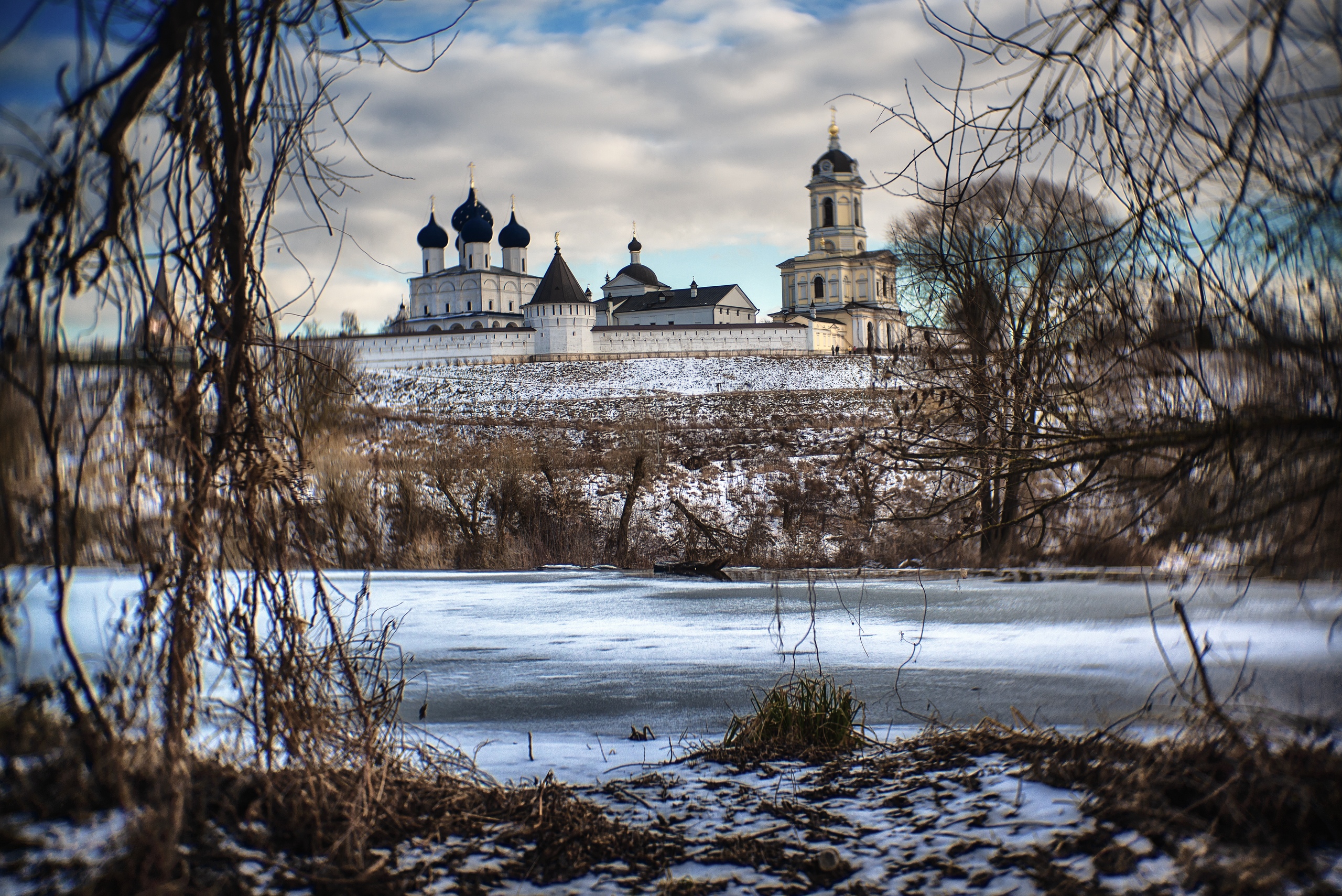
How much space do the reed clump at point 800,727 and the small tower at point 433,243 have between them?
7644 cm

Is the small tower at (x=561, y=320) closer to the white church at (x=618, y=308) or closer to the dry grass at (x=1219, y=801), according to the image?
the white church at (x=618, y=308)

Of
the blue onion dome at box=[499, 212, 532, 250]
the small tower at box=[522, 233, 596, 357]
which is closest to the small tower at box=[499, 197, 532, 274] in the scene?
the blue onion dome at box=[499, 212, 532, 250]

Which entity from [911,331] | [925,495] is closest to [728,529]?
[925,495]

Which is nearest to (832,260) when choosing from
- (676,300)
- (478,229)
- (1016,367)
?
(676,300)

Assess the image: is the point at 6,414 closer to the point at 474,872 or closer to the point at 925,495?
the point at 474,872

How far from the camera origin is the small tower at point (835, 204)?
7362cm

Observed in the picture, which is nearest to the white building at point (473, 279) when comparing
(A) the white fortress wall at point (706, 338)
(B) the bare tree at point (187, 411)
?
(A) the white fortress wall at point (706, 338)

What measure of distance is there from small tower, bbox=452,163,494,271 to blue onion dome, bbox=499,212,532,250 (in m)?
1.96

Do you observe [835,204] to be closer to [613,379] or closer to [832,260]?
[832,260]

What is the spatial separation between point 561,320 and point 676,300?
16031 millimetres

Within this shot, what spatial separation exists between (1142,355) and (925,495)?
1175 cm

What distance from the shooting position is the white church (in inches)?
2357

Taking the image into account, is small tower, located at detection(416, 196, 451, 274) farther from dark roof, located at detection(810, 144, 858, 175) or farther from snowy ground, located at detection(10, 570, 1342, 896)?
snowy ground, located at detection(10, 570, 1342, 896)

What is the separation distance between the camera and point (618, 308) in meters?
77.3
